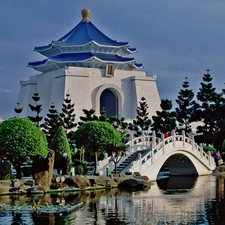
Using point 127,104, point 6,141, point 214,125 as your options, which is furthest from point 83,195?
point 127,104

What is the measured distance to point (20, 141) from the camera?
1831 cm

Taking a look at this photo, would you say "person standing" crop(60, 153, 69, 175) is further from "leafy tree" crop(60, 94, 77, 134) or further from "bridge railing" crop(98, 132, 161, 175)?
"leafy tree" crop(60, 94, 77, 134)

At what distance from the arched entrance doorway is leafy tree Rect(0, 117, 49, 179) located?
24.5 m

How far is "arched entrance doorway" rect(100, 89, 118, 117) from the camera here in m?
43.1

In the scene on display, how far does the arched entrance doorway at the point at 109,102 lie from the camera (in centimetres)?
4309

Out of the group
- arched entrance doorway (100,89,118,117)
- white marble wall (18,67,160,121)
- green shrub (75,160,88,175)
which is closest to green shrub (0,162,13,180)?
green shrub (75,160,88,175)

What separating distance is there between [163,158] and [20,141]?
323 inches

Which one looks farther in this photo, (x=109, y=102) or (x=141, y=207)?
(x=109, y=102)

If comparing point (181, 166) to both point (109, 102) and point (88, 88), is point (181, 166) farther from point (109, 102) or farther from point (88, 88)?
point (109, 102)

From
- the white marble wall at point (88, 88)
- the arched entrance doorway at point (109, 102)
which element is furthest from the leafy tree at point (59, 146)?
the arched entrance doorway at point (109, 102)

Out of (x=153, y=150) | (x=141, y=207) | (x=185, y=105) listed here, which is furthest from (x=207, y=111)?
(x=141, y=207)

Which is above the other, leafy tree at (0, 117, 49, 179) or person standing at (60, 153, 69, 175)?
leafy tree at (0, 117, 49, 179)

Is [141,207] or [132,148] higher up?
[132,148]

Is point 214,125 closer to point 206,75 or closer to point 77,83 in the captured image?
point 206,75
